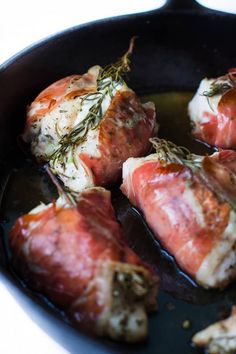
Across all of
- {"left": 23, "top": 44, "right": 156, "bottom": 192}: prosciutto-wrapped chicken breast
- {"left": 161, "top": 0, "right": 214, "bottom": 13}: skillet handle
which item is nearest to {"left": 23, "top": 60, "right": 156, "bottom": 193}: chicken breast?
{"left": 23, "top": 44, "right": 156, "bottom": 192}: prosciutto-wrapped chicken breast

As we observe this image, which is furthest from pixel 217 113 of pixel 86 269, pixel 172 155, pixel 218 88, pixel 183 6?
pixel 86 269

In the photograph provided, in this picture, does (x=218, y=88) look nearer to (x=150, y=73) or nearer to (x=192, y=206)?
(x=150, y=73)

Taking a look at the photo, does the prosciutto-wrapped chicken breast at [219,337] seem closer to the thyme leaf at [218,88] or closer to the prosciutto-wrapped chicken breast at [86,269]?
the prosciutto-wrapped chicken breast at [86,269]

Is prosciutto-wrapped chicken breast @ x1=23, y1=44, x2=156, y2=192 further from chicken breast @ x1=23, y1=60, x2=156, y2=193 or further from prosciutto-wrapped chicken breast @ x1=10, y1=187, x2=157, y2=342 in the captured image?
prosciutto-wrapped chicken breast @ x1=10, y1=187, x2=157, y2=342

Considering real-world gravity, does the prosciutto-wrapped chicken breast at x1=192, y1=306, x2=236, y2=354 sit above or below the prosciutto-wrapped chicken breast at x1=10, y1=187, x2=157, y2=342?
below

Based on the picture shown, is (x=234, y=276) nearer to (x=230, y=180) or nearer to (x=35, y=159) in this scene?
(x=230, y=180)

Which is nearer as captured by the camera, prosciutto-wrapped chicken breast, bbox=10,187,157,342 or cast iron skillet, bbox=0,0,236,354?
prosciutto-wrapped chicken breast, bbox=10,187,157,342
